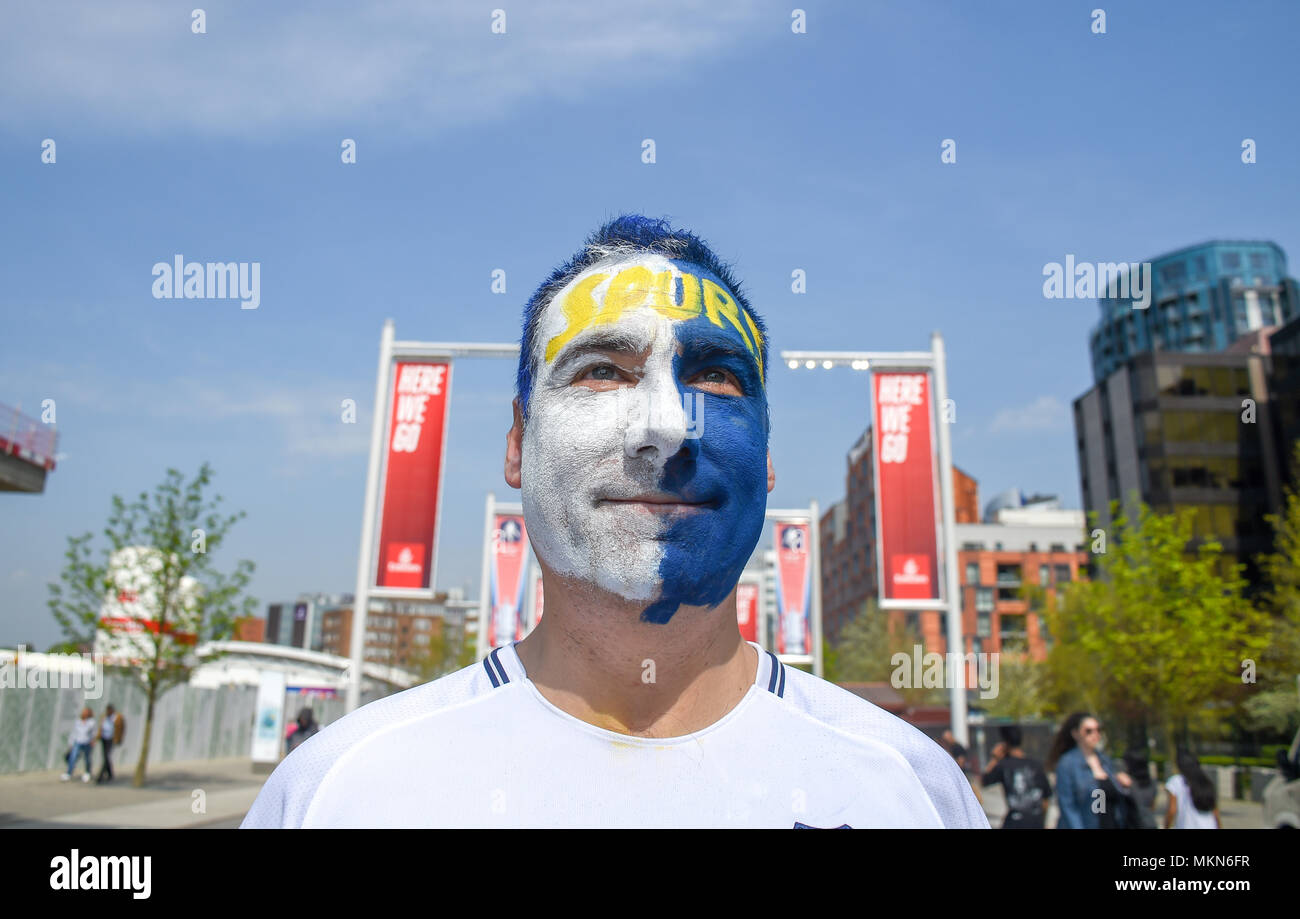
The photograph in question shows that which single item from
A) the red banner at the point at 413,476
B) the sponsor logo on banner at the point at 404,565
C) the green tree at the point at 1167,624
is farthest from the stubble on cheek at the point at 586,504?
the green tree at the point at 1167,624

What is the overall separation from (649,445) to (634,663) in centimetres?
47

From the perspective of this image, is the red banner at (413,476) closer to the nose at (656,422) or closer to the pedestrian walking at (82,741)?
the nose at (656,422)

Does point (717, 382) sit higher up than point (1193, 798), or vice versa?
point (717, 382)

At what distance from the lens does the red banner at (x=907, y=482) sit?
1155cm

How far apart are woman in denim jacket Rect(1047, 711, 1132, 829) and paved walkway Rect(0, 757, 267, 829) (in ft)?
23.0

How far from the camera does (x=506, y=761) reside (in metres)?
1.76

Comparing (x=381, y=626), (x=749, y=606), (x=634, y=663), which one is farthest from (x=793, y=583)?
(x=381, y=626)

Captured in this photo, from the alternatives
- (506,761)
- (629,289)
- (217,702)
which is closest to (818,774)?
(506,761)

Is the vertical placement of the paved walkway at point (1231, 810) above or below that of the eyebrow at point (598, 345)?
below

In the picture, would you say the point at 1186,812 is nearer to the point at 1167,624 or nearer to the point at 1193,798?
the point at 1193,798

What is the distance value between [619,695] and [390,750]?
48cm

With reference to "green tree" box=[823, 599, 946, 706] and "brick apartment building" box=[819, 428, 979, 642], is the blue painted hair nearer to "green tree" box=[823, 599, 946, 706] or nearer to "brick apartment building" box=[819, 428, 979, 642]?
"green tree" box=[823, 599, 946, 706]

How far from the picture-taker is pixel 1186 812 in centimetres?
717

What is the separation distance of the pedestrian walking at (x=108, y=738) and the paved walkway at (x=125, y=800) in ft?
0.99
